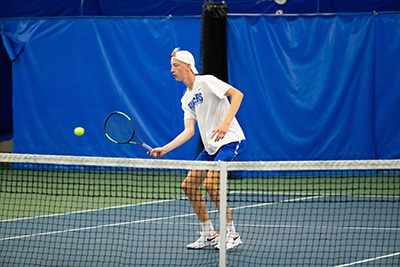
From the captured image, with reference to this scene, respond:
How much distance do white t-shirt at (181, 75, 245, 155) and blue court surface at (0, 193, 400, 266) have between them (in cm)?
51

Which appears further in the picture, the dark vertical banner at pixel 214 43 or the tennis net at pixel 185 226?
the dark vertical banner at pixel 214 43

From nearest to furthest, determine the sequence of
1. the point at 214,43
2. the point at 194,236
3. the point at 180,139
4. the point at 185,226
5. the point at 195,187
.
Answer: the point at 195,187
the point at 180,139
the point at 194,236
the point at 185,226
the point at 214,43

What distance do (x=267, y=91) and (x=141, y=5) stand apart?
2.62m

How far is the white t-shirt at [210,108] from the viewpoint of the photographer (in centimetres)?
721

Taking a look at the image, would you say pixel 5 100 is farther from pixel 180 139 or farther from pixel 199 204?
pixel 199 204

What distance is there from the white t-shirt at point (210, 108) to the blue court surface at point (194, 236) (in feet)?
1.67

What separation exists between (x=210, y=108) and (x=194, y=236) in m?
1.30

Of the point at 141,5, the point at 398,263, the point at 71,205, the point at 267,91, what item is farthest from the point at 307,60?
the point at 398,263

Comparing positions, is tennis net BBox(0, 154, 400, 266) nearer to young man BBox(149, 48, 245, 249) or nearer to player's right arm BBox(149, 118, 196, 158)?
young man BBox(149, 48, 245, 249)

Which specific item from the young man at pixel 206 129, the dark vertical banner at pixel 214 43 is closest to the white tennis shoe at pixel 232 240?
the young man at pixel 206 129

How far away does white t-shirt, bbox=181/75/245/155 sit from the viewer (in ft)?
23.6

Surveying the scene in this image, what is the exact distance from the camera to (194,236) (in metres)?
7.94

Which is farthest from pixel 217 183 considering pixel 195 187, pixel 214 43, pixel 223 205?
pixel 214 43

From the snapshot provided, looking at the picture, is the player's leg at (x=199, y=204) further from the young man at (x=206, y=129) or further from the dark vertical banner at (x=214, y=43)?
the dark vertical banner at (x=214, y=43)
